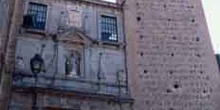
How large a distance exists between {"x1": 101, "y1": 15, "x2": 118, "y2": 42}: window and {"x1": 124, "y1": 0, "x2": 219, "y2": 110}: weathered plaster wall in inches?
22.3

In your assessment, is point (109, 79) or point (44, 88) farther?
point (109, 79)

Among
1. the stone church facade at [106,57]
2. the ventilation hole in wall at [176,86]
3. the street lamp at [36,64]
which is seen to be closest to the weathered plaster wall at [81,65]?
the stone church facade at [106,57]

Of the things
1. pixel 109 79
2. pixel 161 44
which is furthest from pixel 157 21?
pixel 109 79

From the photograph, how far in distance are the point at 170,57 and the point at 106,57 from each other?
2.81 m

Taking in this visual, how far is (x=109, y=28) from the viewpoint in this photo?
14.8m

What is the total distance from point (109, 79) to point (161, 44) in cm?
304

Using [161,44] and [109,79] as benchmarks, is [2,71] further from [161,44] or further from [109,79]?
[161,44]

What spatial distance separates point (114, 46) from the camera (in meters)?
14.2

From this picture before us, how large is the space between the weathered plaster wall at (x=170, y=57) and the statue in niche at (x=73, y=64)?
208 cm

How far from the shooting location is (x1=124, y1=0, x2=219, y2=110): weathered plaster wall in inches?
542

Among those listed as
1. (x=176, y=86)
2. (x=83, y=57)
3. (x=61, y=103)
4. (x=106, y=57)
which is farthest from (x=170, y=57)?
(x=61, y=103)

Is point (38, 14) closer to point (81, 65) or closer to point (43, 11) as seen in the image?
point (43, 11)

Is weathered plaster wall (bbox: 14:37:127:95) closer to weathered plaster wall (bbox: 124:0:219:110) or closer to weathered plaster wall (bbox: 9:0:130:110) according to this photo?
weathered plaster wall (bbox: 9:0:130:110)

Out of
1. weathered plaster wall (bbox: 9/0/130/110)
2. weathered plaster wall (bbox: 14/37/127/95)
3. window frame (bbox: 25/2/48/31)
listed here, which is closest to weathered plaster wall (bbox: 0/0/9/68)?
weathered plaster wall (bbox: 9/0/130/110)
